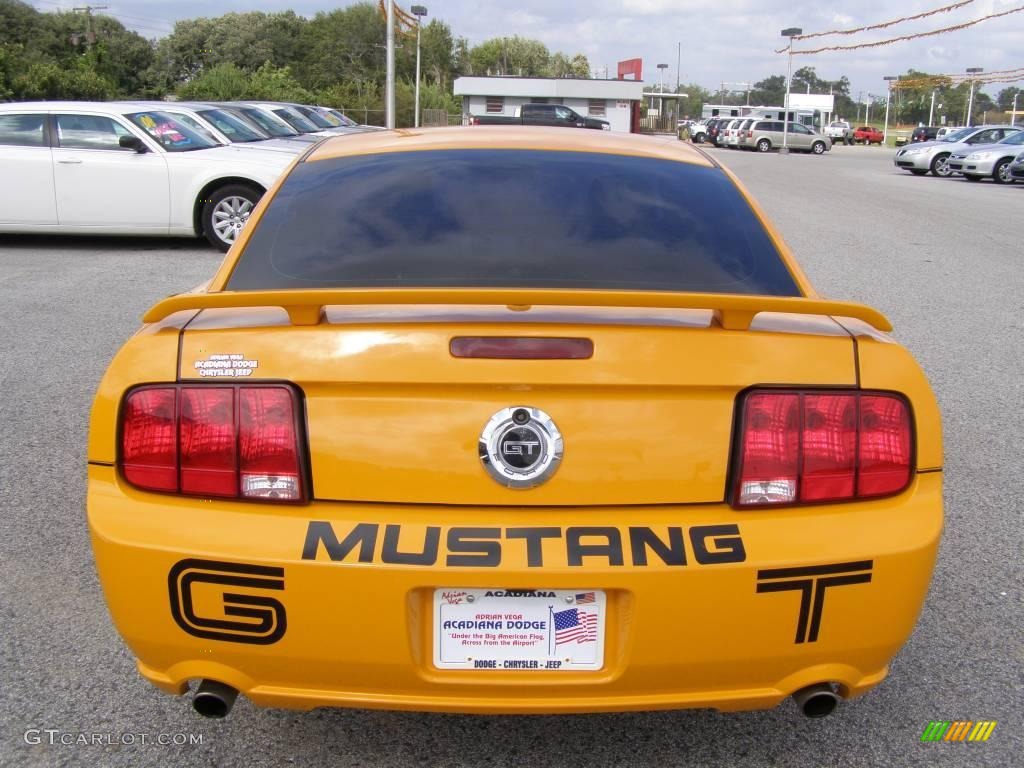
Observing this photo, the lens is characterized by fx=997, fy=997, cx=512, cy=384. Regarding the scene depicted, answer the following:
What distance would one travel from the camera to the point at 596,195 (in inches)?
120

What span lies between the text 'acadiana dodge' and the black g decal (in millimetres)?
116

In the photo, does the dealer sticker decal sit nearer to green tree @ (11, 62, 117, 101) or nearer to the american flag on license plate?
the american flag on license plate

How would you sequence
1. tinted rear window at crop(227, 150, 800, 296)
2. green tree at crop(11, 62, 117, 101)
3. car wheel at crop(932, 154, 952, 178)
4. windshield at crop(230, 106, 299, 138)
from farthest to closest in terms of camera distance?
1. green tree at crop(11, 62, 117, 101)
2. car wheel at crop(932, 154, 952, 178)
3. windshield at crop(230, 106, 299, 138)
4. tinted rear window at crop(227, 150, 800, 296)

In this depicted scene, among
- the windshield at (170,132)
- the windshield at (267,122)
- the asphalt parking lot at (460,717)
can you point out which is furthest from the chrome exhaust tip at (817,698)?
the windshield at (267,122)

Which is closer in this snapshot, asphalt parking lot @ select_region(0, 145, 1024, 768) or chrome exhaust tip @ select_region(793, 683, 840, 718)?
chrome exhaust tip @ select_region(793, 683, 840, 718)

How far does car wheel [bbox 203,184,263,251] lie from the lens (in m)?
11.0

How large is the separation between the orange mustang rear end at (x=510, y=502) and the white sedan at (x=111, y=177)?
9.20 metres

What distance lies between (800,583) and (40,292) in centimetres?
860

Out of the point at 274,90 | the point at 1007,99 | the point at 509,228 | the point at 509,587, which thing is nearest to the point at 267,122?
the point at 509,228

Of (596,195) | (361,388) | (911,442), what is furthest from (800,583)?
(596,195)

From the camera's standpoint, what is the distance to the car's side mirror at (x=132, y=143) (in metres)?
11.0

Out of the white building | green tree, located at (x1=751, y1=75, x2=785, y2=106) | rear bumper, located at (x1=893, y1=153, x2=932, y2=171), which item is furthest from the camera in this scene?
green tree, located at (x1=751, y1=75, x2=785, y2=106)

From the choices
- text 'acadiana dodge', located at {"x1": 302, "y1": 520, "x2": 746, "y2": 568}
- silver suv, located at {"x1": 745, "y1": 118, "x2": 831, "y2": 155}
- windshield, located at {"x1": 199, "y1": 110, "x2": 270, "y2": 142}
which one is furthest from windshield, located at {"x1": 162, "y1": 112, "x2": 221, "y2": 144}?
silver suv, located at {"x1": 745, "y1": 118, "x2": 831, "y2": 155}

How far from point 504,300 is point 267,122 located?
15003 mm
